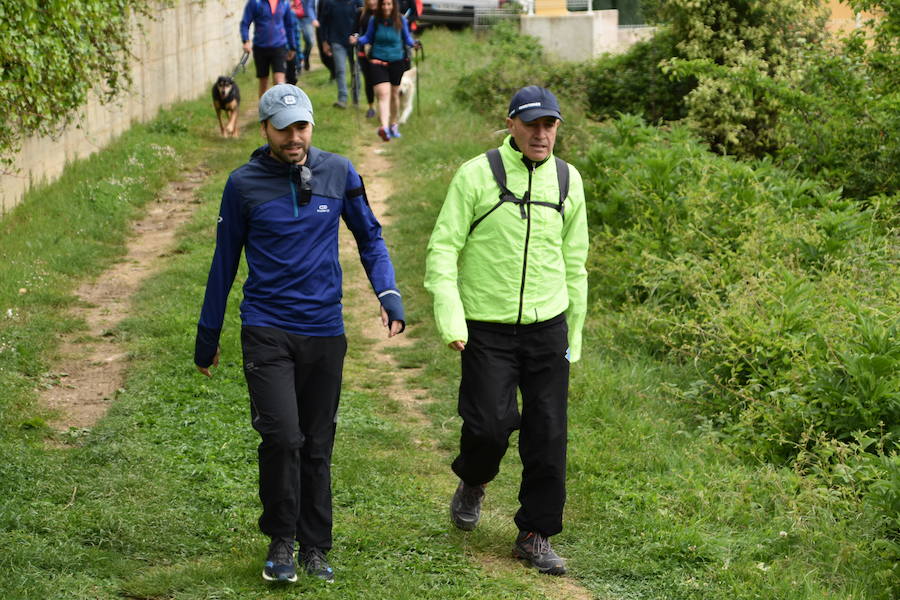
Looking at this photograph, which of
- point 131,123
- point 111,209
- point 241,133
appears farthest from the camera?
point 241,133

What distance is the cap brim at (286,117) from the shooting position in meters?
4.70

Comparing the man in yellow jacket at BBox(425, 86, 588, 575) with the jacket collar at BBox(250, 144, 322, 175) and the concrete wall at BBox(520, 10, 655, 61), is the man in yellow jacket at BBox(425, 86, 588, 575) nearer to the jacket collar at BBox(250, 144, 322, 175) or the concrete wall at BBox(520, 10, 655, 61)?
the jacket collar at BBox(250, 144, 322, 175)

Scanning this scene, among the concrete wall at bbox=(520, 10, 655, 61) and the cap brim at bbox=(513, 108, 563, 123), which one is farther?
the concrete wall at bbox=(520, 10, 655, 61)

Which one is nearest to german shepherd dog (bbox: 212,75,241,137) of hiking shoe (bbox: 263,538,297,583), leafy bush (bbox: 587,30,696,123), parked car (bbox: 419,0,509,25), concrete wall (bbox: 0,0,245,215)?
concrete wall (bbox: 0,0,245,215)

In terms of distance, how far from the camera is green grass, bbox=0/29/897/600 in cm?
515

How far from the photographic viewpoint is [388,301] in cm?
500

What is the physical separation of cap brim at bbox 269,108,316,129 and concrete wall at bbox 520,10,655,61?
1826 centimetres

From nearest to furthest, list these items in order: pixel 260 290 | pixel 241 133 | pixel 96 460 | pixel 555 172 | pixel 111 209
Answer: pixel 260 290 < pixel 555 172 < pixel 96 460 < pixel 111 209 < pixel 241 133

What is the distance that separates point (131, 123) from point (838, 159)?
8.50 meters

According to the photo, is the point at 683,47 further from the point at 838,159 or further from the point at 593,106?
the point at 838,159

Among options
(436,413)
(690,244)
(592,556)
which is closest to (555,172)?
(592,556)

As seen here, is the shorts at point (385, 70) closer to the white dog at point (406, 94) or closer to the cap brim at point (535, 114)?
the white dog at point (406, 94)

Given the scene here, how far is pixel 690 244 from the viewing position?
9922 millimetres

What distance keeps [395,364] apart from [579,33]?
15472 millimetres
